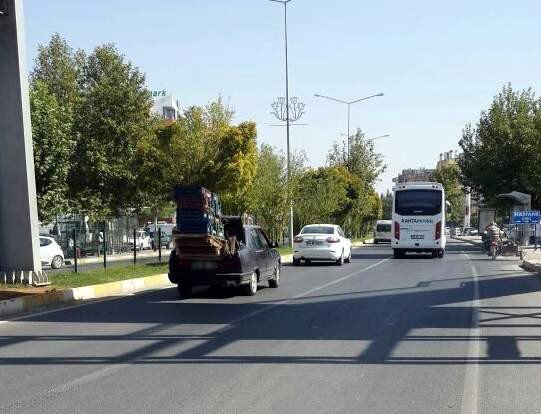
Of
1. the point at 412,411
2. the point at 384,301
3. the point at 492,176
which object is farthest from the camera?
the point at 492,176

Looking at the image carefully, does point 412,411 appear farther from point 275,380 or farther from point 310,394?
point 275,380

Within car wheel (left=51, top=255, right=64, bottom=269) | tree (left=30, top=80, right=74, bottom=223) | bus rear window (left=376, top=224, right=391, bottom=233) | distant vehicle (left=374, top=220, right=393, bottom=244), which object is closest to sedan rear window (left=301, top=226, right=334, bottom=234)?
car wheel (left=51, top=255, right=64, bottom=269)

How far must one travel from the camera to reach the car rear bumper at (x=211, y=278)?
1592 cm

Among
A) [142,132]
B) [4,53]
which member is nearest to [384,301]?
[4,53]

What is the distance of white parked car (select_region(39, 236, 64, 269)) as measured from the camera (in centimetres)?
2816

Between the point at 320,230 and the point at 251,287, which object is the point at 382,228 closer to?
the point at 320,230

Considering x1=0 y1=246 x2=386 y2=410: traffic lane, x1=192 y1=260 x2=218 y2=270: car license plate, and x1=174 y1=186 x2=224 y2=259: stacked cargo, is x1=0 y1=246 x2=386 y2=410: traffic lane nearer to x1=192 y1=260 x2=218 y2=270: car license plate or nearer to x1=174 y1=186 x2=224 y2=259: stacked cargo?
x1=192 y1=260 x2=218 y2=270: car license plate

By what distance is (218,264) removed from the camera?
52.5 feet

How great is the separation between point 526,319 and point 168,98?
96.6 meters

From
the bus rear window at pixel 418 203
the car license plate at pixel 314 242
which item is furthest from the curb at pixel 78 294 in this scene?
the bus rear window at pixel 418 203

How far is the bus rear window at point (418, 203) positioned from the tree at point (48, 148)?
15.9m

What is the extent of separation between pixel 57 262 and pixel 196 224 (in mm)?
14844

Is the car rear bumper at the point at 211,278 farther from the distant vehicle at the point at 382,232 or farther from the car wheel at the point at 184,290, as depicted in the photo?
the distant vehicle at the point at 382,232

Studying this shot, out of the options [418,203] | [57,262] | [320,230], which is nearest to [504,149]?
[418,203]
